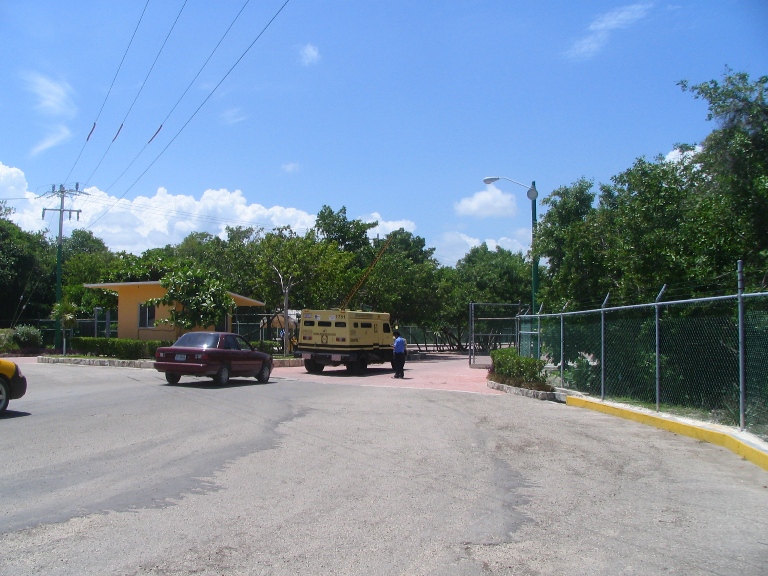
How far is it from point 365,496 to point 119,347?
24.9 m

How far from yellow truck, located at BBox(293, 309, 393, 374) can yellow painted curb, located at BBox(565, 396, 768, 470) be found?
1067 cm

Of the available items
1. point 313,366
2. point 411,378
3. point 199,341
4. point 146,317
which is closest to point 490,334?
point 411,378

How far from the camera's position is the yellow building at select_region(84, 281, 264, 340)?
31.8 metres

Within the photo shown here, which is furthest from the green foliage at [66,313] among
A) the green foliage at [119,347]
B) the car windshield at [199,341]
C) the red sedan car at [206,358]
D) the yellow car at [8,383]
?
the yellow car at [8,383]

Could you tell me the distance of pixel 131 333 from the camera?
32781 millimetres

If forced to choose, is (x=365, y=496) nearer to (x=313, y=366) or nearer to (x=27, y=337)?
(x=313, y=366)

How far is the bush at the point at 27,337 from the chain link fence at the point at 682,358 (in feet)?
99.0

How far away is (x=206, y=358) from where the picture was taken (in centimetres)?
1819

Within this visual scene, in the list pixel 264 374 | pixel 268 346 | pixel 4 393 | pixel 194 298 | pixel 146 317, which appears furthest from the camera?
pixel 268 346

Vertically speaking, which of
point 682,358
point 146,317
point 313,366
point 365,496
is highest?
point 146,317

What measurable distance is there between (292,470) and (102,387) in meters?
12.1

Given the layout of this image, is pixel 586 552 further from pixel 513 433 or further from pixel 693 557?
pixel 513 433

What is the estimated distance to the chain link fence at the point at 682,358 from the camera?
1045cm

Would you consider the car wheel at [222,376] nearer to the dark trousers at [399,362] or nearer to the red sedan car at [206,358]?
the red sedan car at [206,358]
